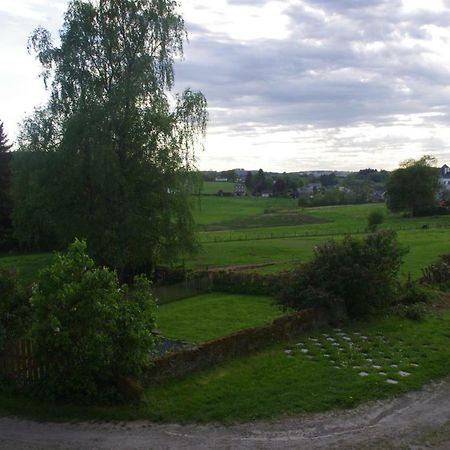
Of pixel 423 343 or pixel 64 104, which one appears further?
pixel 64 104

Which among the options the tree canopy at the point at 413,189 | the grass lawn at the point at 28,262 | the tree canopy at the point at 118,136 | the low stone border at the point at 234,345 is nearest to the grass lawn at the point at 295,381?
the low stone border at the point at 234,345

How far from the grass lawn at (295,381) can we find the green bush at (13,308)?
4.88ft

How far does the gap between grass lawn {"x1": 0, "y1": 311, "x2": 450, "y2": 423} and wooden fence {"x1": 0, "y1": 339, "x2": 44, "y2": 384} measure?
46 cm

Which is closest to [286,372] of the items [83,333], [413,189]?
[83,333]

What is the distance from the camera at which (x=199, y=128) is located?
32.6 m

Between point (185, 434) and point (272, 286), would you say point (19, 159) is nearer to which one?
point (272, 286)

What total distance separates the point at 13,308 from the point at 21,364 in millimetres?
1545

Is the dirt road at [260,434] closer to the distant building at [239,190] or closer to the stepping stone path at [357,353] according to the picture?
the stepping stone path at [357,353]

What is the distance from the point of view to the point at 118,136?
100 feet

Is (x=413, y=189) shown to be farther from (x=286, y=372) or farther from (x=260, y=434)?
(x=260, y=434)

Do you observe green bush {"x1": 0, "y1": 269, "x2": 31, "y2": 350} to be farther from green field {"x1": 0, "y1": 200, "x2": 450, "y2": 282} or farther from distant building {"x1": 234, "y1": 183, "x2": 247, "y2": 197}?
distant building {"x1": 234, "y1": 183, "x2": 247, "y2": 197}

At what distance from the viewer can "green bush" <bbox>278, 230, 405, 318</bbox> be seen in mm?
19578

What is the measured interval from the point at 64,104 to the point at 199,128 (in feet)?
25.3

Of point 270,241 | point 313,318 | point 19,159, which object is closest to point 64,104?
point 19,159
